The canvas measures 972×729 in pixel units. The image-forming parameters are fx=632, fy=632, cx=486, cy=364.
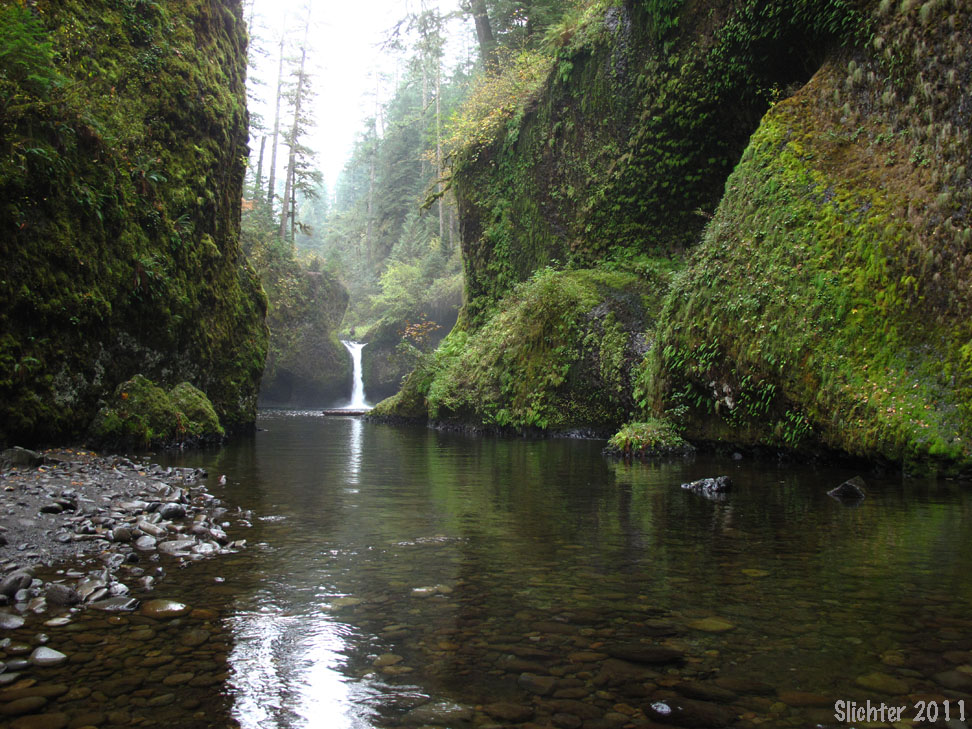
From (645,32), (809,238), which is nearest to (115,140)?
(809,238)

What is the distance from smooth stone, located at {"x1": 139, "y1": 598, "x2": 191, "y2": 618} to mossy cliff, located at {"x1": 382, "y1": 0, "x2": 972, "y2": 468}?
23.6ft

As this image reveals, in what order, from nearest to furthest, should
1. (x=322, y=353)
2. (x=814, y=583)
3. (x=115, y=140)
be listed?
(x=814, y=583) → (x=115, y=140) → (x=322, y=353)

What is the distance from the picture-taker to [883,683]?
2139mm

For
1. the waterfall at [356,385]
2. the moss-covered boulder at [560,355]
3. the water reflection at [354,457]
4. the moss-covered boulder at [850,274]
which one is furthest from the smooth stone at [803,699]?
the waterfall at [356,385]

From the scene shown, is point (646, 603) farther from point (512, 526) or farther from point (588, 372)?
point (588, 372)

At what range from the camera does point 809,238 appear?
855cm

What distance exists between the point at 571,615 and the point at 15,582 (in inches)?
104

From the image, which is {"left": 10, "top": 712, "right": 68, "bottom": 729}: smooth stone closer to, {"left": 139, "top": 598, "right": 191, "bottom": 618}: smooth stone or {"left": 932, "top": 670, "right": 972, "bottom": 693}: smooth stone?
{"left": 139, "top": 598, "right": 191, "bottom": 618}: smooth stone

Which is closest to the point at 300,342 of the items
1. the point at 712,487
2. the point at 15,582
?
the point at 712,487

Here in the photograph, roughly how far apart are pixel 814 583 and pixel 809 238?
6.57 m

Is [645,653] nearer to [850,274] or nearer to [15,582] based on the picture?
[15,582]

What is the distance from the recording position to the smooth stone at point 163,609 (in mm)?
2839

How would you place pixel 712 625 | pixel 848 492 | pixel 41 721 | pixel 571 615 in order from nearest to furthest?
1. pixel 41 721
2. pixel 712 625
3. pixel 571 615
4. pixel 848 492

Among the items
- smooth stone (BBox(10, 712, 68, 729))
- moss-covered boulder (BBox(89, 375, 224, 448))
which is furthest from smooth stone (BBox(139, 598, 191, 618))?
moss-covered boulder (BBox(89, 375, 224, 448))
